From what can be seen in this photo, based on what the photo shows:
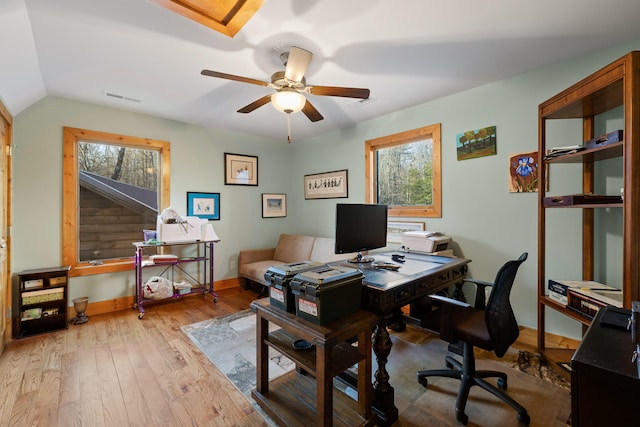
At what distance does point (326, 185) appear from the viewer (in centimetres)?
438

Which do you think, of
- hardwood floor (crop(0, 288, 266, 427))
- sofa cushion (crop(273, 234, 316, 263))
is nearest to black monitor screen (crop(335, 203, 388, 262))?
hardwood floor (crop(0, 288, 266, 427))

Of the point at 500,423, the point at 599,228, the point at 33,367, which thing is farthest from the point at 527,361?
the point at 33,367

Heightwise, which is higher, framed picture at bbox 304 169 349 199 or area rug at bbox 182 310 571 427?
framed picture at bbox 304 169 349 199

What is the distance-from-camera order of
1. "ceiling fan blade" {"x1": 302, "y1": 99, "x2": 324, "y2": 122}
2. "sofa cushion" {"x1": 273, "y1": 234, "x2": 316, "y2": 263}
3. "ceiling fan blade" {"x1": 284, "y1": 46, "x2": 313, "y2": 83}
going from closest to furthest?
"ceiling fan blade" {"x1": 284, "y1": 46, "x2": 313, "y2": 83} < "ceiling fan blade" {"x1": 302, "y1": 99, "x2": 324, "y2": 122} < "sofa cushion" {"x1": 273, "y1": 234, "x2": 316, "y2": 263}

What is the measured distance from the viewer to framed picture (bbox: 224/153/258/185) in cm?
430

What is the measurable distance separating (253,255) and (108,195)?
2104 millimetres

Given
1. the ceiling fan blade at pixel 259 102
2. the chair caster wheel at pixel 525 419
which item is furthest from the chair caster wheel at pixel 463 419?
the ceiling fan blade at pixel 259 102

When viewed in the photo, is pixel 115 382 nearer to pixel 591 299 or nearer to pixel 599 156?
pixel 591 299

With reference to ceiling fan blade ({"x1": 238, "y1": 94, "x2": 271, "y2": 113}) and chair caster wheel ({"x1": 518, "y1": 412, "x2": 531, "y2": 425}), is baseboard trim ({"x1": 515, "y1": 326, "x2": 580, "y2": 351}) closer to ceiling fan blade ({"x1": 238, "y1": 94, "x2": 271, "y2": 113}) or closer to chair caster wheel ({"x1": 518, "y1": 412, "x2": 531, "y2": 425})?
chair caster wheel ({"x1": 518, "y1": 412, "x2": 531, "y2": 425})

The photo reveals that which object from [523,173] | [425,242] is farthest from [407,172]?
[523,173]

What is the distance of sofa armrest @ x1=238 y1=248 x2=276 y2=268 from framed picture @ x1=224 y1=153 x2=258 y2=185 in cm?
114

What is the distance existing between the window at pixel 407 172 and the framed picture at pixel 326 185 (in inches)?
17.4

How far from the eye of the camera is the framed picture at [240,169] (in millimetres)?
4297

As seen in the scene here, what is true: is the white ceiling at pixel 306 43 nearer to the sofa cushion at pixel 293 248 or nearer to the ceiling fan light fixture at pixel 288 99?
the ceiling fan light fixture at pixel 288 99
